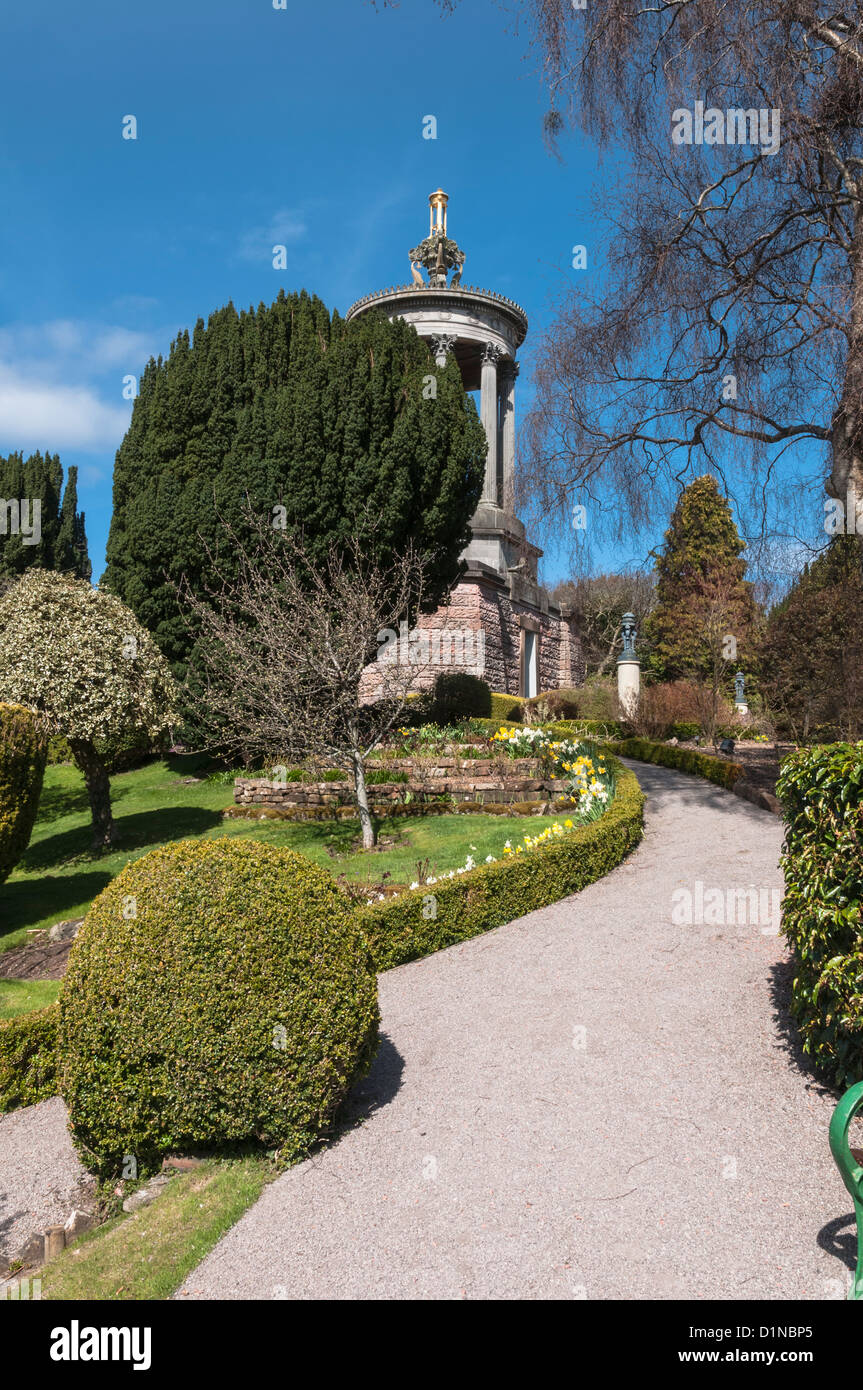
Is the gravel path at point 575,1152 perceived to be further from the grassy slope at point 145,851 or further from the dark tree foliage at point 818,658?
the dark tree foliage at point 818,658

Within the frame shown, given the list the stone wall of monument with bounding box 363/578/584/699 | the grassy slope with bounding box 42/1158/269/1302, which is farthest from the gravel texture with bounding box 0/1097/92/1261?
the stone wall of monument with bounding box 363/578/584/699

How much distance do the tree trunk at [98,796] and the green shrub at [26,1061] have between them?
7234 mm

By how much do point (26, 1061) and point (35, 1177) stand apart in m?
1.22

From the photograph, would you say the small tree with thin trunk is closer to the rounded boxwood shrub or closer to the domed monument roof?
the rounded boxwood shrub

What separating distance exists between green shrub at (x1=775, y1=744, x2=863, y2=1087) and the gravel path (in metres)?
0.38

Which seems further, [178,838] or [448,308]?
[448,308]

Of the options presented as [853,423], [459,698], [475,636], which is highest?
[853,423]

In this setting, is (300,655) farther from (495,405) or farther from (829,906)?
(495,405)

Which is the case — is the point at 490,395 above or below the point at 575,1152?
above

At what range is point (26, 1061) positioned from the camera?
18.4 feet

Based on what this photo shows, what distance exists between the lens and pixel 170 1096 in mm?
3834

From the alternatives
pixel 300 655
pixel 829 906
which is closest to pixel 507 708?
pixel 300 655

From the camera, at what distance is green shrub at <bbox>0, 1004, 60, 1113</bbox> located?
5.55 metres

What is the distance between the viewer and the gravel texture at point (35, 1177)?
4.08 m
